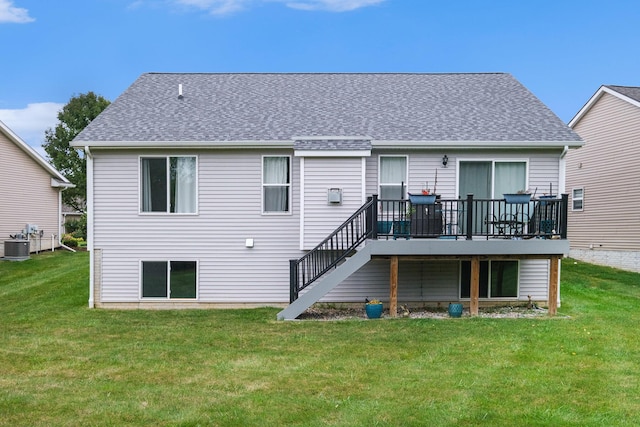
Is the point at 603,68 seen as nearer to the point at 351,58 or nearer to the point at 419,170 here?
the point at 351,58

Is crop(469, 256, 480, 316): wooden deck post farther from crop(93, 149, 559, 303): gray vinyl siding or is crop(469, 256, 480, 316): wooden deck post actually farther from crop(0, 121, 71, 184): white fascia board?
crop(0, 121, 71, 184): white fascia board

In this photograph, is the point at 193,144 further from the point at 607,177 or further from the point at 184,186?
the point at 607,177

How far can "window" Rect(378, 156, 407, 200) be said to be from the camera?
11.6 meters

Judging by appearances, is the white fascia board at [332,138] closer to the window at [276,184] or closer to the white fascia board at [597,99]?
the window at [276,184]

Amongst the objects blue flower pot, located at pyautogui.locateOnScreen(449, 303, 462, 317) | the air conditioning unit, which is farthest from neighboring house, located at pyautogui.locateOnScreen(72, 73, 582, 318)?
the air conditioning unit

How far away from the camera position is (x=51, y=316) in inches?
431

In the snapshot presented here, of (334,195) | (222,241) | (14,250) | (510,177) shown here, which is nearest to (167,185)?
(222,241)

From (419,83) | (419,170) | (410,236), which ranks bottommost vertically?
(410,236)

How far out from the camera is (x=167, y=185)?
38.9 feet

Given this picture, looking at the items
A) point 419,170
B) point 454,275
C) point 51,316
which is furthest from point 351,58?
point 51,316

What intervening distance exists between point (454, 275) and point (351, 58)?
37.4ft

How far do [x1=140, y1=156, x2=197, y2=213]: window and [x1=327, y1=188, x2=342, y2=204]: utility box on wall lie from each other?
312 centimetres

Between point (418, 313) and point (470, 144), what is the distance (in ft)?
12.5

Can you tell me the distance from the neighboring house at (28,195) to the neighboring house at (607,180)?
71.1ft
